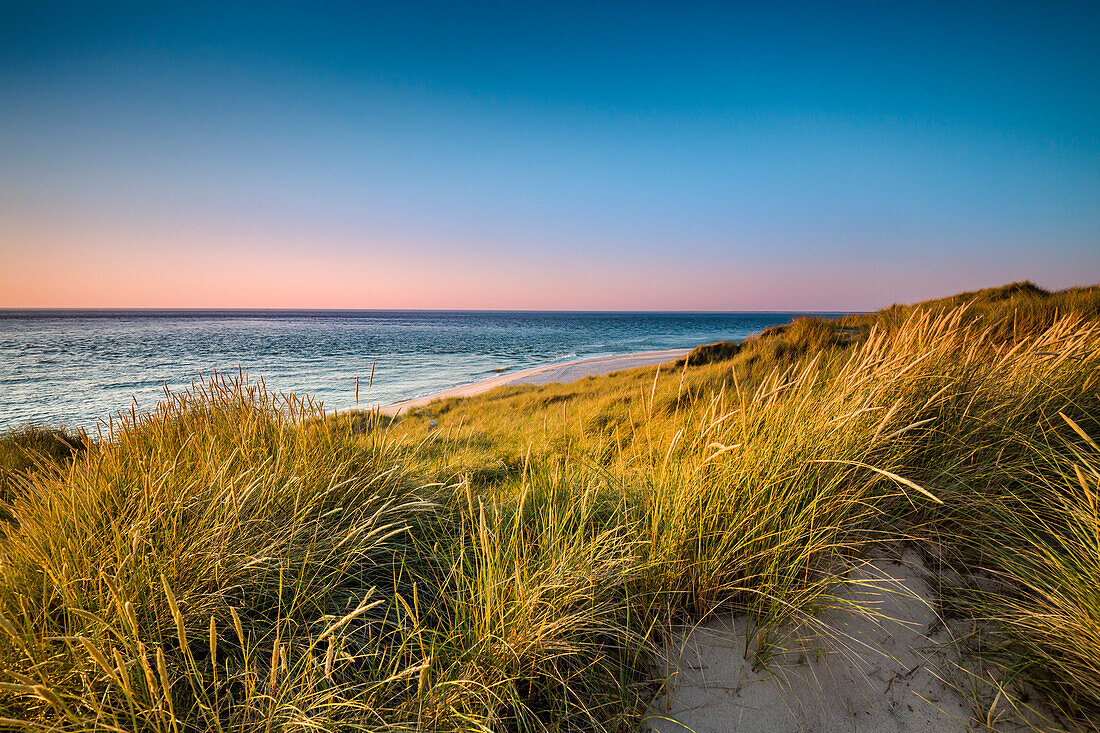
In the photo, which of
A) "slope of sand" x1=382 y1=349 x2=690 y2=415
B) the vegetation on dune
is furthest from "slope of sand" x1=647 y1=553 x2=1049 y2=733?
"slope of sand" x1=382 y1=349 x2=690 y2=415

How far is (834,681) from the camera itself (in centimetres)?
181

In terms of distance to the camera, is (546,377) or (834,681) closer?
(834,681)

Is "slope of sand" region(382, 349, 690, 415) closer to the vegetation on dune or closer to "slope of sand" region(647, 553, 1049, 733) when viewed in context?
the vegetation on dune

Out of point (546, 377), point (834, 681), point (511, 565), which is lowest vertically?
point (546, 377)

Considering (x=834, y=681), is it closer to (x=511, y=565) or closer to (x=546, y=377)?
(x=511, y=565)

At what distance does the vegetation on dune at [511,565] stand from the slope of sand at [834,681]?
10cm

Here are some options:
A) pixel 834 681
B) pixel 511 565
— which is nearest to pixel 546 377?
pixel 511 565

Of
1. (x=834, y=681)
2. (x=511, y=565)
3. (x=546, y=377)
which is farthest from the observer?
(x=546, y=377)

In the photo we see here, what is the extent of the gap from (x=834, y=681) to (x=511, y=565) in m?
1.38

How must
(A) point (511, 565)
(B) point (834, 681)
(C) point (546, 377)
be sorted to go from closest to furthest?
(B) point (834, 681), (A) point (511, 565), (C) point (546, 377)

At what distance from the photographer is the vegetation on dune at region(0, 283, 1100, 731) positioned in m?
1.39

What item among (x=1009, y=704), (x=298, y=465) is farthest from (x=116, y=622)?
(x=1009, y=704)

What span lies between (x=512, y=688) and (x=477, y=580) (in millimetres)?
361

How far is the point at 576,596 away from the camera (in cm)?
171
